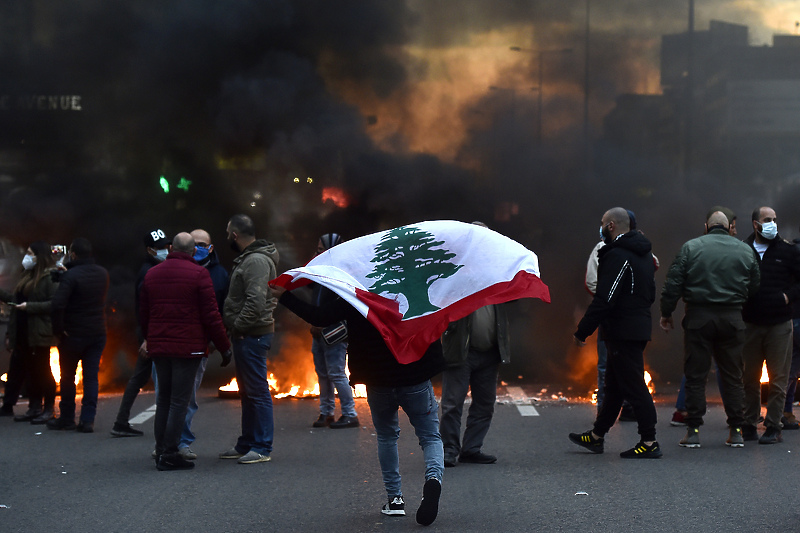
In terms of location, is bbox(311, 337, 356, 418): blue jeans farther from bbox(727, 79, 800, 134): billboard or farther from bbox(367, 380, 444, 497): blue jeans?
bbox(727, 79, 800, 134): billboard

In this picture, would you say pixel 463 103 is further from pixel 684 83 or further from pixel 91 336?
pixel 91 336

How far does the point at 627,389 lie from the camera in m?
6.43

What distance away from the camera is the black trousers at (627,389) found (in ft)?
20.8

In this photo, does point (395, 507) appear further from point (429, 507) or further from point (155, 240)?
point (155, 240)

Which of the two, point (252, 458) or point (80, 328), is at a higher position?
point (80, 328)

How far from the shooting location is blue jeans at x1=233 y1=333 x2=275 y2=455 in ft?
21.3

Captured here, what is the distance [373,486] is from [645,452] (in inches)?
75.7

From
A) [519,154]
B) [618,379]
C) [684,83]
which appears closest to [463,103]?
[519,154]

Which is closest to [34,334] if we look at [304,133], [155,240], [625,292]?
[155,240]

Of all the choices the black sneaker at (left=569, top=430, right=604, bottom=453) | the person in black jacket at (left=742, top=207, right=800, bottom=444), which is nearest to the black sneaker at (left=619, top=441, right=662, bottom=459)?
the black sneaker at (left=569, top=430, right=604, bottom=453)

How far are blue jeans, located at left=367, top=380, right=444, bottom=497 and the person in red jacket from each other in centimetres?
181

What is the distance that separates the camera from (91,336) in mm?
8000

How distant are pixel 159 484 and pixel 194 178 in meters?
10.6

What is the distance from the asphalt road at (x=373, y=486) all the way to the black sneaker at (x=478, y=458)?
14 centimetres
